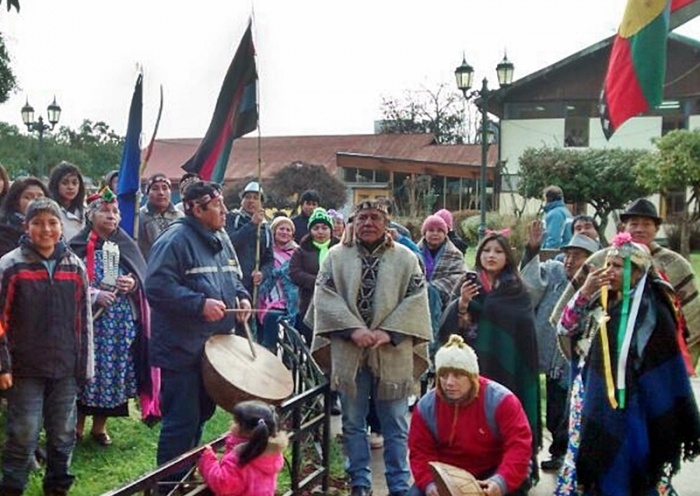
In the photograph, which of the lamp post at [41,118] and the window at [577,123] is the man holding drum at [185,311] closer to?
the lamp post at [41,118]

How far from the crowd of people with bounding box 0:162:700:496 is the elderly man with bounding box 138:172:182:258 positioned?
927 millimetres

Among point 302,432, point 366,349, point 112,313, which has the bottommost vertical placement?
point 302,432

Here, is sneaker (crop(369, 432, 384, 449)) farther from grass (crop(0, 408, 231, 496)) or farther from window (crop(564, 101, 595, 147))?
window (crop(564, 101, 595, 147))

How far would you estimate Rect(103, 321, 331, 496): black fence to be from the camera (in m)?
3.37

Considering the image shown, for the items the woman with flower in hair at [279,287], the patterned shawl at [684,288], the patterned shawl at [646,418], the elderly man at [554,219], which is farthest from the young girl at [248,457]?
the elderly man at [554,219]

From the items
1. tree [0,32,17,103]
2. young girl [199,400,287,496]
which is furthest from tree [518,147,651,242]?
young girl [199,400,287,496]

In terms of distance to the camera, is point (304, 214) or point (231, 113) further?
point (304, 214)

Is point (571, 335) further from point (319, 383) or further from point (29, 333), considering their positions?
point (29, 333)

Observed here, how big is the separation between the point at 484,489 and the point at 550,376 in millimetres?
2277

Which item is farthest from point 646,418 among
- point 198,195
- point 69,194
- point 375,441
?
point 69,194

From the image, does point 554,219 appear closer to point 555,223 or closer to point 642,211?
point 555,223

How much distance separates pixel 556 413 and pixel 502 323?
1.34 m

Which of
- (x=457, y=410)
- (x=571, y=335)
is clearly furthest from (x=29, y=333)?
(x=571, y=335)

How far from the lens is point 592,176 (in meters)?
25.0
